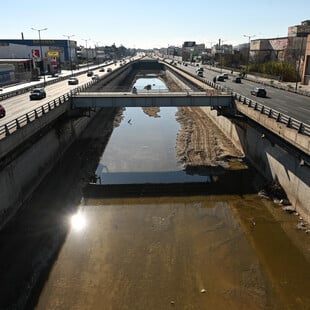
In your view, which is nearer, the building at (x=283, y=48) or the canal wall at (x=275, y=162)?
the canal wall at (x=275, y=162)

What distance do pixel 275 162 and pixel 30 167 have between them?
2696 centimetres

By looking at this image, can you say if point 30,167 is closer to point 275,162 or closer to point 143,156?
point 143,156

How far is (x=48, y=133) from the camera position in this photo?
43.3 metres

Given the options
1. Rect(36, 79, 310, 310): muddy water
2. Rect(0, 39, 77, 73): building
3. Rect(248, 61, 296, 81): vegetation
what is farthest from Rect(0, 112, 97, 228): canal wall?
Rect(0, 39, 77, 73): building

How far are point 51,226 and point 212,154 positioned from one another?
2601 centimetres

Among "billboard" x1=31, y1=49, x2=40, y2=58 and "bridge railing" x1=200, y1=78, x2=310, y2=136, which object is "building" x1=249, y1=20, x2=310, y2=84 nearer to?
"bridge railing" x1=200, y1=78, x2=310, y2=136

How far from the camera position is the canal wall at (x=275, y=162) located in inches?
1190

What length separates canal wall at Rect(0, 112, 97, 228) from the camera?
2977 centimetres

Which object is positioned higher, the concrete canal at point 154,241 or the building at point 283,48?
the building at point 283,48

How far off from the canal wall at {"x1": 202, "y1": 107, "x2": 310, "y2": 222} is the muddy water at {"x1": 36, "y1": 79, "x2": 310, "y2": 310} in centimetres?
214

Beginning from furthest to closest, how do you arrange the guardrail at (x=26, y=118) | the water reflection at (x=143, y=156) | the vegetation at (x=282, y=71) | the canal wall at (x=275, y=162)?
Result: the vegetation at (x=282, y=71)
the water reflection at (x=143, y=156)
the canal wall at (x=275, y=162)
the guardrail at (x=26, y=118)

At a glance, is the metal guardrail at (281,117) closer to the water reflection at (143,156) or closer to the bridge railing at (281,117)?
the bridge railing at (281,117)

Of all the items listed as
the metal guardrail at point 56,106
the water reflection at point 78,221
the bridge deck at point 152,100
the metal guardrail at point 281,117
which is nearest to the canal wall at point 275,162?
the metal guardrail at point 281,117

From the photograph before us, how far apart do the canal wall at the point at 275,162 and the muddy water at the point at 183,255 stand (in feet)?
7.02
